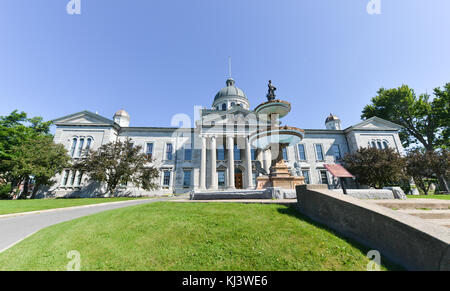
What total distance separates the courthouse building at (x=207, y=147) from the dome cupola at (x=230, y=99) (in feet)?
36.7

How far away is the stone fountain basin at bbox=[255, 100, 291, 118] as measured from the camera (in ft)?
37.3

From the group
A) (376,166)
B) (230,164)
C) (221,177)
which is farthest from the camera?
(221,177)

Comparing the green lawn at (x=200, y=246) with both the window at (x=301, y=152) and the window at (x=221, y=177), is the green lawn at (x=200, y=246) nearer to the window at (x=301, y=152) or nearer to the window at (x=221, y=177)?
the window at (x=221, y=177)

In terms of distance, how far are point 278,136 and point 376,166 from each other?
18085 mm

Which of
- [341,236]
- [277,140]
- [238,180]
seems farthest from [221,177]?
[341,236]

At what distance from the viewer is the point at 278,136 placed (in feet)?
35.6

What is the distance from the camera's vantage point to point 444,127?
29.8 m

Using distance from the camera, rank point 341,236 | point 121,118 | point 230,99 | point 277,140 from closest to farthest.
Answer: point 341,236
point 277,140
point 121,118
point 230,99

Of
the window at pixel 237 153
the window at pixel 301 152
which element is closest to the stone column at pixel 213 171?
the window at pixel 237 153

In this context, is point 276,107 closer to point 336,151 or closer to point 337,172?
point 337,172

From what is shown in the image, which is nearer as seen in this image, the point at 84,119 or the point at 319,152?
the point at 84,119

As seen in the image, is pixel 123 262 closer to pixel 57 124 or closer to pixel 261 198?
pixel 261 198

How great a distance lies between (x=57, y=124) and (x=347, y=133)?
48.6 metres
